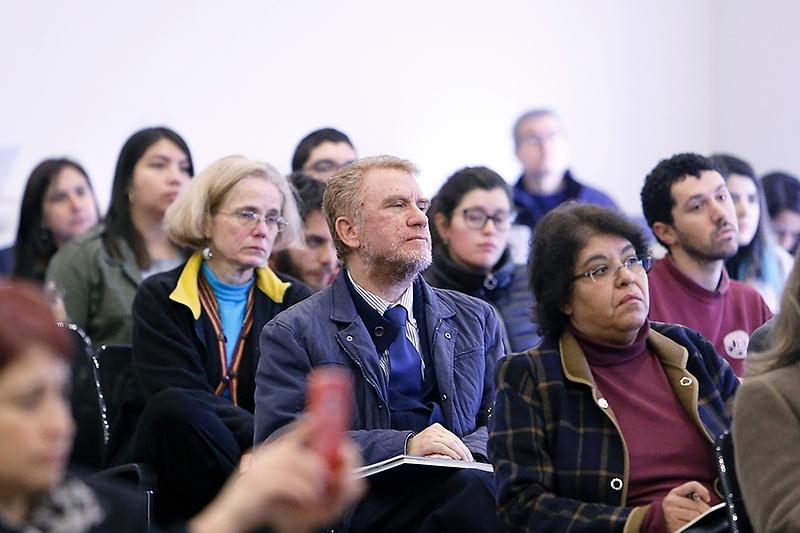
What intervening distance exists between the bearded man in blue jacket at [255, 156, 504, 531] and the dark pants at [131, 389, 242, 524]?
0.30 meters

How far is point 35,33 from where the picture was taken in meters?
5.52

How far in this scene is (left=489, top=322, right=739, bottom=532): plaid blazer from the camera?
260 cm

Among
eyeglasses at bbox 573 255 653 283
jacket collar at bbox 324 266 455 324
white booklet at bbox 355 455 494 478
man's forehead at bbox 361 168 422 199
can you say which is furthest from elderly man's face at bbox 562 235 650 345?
man's forehead at bbox 361 168 422 199

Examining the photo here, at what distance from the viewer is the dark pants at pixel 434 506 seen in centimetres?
283

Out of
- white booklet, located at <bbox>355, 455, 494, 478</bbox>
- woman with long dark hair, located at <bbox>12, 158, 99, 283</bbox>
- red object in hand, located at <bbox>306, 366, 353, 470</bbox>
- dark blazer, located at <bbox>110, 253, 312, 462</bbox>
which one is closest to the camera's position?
red object in hand, located at <bbox>306, 366, 353, 470</bbox>

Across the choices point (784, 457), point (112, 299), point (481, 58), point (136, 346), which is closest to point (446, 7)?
point (481, 58)

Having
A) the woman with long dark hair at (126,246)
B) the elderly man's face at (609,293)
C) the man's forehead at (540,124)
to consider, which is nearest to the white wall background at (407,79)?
the man's forehead at (540,124)

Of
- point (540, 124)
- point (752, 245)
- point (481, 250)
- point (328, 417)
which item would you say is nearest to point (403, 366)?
point (481, 250)

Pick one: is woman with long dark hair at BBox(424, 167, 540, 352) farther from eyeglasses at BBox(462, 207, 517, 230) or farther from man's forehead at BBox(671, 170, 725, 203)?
man's forehead at BBox(671, 170, 725, 203)

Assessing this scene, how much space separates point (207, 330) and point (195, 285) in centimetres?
14

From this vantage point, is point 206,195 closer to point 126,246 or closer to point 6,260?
point 126,246

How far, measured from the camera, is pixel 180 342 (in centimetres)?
363

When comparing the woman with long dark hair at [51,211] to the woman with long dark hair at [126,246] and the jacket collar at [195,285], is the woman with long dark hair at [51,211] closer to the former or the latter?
the woman with long dark hair at [126,246]

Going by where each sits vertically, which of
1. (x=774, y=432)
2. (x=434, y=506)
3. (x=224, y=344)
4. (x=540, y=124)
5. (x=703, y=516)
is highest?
(x=540, y=124)
